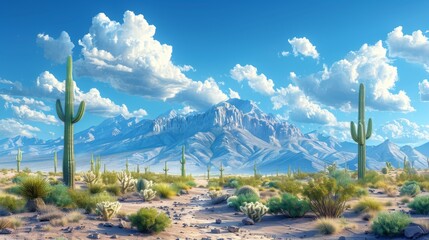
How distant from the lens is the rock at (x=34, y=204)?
54.1 feet

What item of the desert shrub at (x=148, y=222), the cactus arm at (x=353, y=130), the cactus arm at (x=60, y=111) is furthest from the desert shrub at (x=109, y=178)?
the cactus arm at (x=353, y=130)

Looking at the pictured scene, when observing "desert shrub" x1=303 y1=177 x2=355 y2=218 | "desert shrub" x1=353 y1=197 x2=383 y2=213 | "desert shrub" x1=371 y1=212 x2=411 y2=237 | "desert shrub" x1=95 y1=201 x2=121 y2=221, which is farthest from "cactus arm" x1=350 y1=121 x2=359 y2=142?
"desert shrub" x1=95 y1=201 x2=121 y2=221

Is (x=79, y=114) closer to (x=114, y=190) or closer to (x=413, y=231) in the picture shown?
(x=114, y=190)

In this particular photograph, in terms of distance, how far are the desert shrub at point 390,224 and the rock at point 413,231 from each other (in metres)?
0.20

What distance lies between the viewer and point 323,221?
48.4 feet

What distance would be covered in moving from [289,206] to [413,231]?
529 centimetres

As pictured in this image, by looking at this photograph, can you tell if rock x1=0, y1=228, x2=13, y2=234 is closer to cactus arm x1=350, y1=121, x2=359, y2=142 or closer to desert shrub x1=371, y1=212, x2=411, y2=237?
desert shrub x1=371, y1=212, x2=411, y2=237

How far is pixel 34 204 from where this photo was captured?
1666 centimetres

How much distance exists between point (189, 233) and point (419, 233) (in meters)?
7.05

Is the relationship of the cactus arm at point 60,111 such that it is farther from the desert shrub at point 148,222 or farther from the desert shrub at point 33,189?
the desert shrub at point 148,222

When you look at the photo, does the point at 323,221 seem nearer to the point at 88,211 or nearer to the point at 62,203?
the point at 88,211

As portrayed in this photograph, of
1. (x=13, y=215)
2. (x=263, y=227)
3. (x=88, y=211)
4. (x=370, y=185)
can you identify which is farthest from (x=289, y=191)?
(x=370, y=185)

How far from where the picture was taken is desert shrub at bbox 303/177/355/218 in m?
16.4

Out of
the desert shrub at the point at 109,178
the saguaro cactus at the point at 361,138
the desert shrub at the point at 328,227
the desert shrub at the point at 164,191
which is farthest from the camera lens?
the saguaro cactus at the point at 361,138
